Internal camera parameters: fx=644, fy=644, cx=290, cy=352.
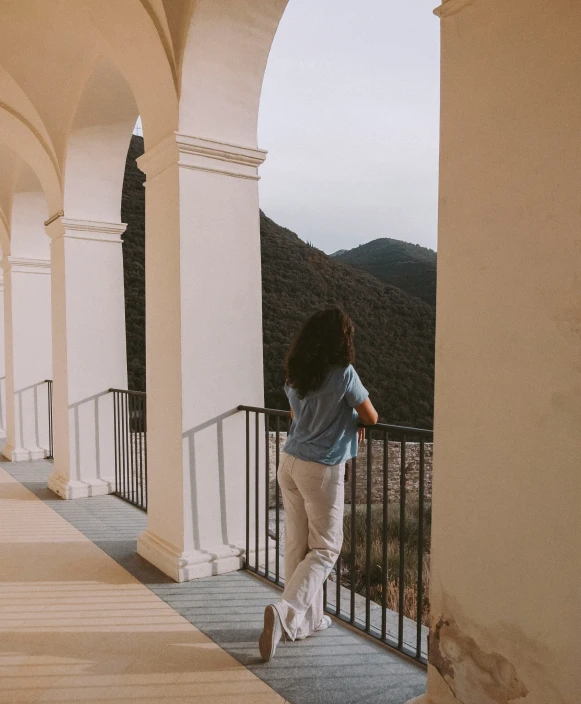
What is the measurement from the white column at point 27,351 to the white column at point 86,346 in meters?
2.33

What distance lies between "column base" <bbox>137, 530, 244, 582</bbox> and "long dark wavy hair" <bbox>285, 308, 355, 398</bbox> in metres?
1.94

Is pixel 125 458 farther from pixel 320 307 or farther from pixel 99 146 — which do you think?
pixel 320 307

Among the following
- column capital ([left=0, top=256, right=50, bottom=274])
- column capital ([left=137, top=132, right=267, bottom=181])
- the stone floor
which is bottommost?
the stone floor

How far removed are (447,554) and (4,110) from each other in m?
6.94

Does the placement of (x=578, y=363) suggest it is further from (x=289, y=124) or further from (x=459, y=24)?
(x=289, y=124)

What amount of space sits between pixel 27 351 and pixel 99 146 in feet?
13.5

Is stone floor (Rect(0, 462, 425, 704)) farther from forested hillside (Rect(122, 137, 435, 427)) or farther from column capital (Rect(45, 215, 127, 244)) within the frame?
forested hillside (Rect(122, 137, 435, 427))

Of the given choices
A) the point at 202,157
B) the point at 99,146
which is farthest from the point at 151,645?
the point at 99,146

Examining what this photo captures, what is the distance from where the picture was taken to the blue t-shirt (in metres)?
3.23

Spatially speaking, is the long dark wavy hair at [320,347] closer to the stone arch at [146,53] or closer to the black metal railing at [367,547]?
the black metal railing at [367,547]

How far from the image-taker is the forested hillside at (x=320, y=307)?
2998 cm

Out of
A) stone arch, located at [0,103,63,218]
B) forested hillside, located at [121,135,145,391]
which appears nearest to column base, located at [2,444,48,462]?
stone arch, located at [0,103,63,218]

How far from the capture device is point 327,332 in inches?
126

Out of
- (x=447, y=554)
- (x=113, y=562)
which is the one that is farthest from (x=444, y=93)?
(x=113, y=562)
